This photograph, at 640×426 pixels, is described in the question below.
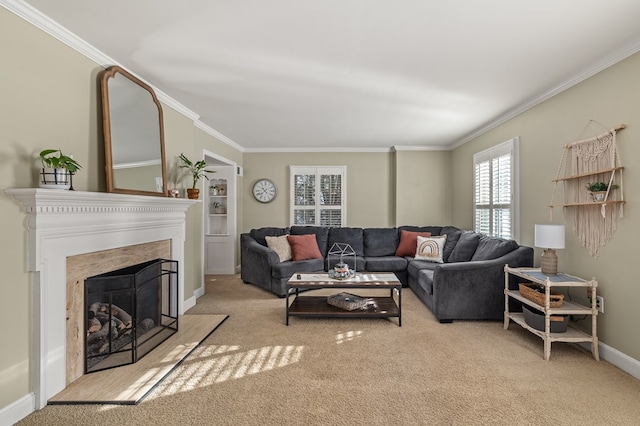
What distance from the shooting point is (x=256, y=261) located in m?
5.08

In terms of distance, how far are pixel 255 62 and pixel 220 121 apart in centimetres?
202

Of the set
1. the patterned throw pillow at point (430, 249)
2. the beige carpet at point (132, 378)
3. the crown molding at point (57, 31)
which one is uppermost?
the crown molding at point (57, 31)

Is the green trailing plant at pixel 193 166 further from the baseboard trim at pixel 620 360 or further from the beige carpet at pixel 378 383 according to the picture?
the baseboard trim at pixel 620 360

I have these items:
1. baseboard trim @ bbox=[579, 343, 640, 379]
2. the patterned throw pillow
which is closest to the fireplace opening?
the patterned throw pillow

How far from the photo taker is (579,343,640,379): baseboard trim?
248 cm

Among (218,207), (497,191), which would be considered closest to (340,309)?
(497,191)

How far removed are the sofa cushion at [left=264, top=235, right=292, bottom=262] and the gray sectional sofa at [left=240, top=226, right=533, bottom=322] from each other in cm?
18

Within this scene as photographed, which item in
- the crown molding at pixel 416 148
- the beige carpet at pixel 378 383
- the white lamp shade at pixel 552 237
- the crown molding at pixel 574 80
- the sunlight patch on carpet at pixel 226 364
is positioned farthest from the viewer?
the crown molding at pixel 416 148

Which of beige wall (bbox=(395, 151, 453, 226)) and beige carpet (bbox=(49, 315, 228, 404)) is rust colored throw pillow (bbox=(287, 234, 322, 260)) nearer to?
beige wall (bbox=(395, 151, 453, 226))

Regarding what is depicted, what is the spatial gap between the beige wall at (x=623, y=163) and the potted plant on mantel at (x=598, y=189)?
0.42 feet

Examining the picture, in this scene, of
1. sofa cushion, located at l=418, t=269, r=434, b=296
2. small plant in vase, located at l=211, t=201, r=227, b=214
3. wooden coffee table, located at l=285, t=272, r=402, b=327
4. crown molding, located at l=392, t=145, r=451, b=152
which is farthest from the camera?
crown molding, located at l=392, t=145, r=451, b=152

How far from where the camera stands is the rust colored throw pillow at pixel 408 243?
18.0 feet

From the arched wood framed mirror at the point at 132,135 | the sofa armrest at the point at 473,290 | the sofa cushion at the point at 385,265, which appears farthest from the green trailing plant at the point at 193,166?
the sofa armrest at the point at 473,290

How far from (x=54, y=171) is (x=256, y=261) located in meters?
3.24
